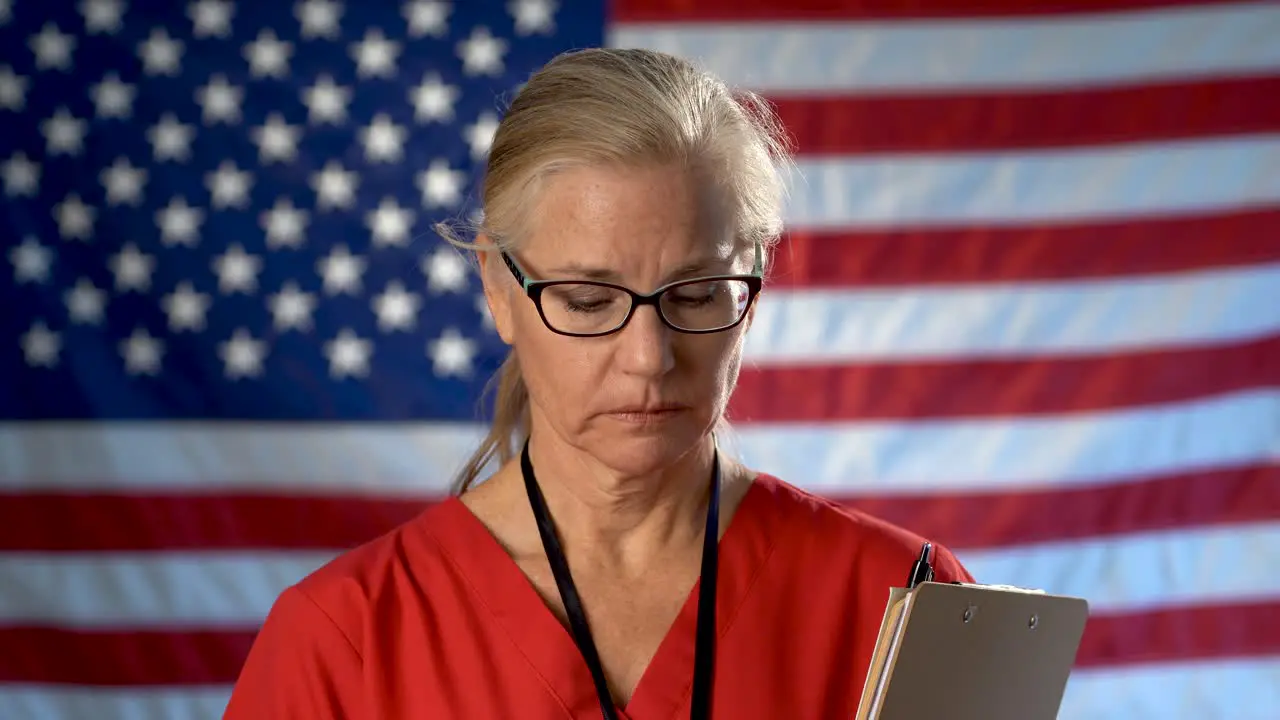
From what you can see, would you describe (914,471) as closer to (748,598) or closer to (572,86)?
(748,598)

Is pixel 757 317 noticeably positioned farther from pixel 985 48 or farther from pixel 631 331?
pixel 631 331

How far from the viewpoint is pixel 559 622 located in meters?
1.38

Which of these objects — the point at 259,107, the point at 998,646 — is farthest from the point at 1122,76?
the point at 998,646

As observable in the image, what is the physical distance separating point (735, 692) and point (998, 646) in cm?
31

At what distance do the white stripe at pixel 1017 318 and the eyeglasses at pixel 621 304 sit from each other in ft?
4.77

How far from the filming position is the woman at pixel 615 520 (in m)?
1.25

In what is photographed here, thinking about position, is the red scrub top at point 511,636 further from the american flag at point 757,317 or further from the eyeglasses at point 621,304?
the american flag at point 757,317

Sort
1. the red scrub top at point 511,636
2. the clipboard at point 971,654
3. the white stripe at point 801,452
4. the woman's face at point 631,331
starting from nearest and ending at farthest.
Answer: the clipboard at point 971,654
the woman's face at point 631,331
the red scrub top at point 511,636
the white stripe at point 801,452

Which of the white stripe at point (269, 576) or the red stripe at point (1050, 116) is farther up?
the red stripe at point (1050, 116)

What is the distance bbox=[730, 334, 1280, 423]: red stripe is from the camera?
2715 mm

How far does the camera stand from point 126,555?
8.67ft

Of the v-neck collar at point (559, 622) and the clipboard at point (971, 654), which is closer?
the clipboard at point (971, 654)

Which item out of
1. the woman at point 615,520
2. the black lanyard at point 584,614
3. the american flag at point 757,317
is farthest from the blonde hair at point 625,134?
the american flag at point 757,317

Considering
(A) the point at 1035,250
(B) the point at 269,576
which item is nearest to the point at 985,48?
(A) the point at 1035,250
